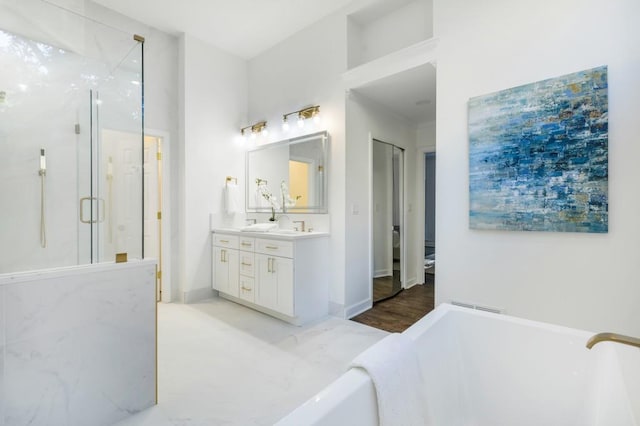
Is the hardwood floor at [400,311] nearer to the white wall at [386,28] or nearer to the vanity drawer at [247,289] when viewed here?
the vanity drawer at [247,289]

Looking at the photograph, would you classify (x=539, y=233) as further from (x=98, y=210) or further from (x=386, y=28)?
(x=98, y=210)

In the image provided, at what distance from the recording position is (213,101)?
406cm

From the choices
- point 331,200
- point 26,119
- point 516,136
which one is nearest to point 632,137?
point 516,136

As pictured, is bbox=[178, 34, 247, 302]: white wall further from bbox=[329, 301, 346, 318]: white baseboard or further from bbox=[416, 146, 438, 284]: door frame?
bbox=[416, 146, 438, 284]: door frame

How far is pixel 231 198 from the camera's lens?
4.08m

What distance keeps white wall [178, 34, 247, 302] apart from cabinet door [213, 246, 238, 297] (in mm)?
134

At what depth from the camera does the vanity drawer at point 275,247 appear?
296 centimetres

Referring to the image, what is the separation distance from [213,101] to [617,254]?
439 centimetres

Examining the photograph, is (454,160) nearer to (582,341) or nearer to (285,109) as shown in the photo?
(582,341)

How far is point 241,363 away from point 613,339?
7.23 ft

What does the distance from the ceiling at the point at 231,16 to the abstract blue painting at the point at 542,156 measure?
2150mm

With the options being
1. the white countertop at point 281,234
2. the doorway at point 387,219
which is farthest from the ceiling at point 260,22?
the white countertop at point 281,234

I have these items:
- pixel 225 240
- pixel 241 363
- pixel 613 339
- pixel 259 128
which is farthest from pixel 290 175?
pixel 613 339

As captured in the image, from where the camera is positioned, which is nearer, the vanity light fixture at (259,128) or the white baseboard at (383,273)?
the white baseboard at (383,273)
